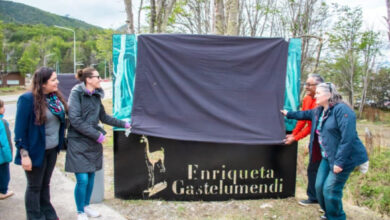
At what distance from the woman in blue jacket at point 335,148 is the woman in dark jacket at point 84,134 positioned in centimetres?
261

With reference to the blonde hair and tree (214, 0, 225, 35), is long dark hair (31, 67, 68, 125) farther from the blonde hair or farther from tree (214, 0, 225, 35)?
tree (214, 0, 225, 35)

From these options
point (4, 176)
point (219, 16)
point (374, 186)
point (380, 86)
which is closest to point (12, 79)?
point (380, 86)

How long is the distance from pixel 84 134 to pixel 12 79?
55714 millimetres

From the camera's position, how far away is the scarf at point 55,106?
126 inches

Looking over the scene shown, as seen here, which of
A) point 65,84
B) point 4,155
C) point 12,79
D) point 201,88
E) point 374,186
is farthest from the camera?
point 12,79

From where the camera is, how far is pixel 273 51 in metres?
4.21

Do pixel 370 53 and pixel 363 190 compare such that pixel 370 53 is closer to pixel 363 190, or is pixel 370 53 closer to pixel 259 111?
pixel 363 190

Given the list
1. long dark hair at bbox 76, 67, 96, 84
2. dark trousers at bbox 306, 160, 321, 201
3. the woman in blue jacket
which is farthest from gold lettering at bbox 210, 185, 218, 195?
long dark hair at bbox 76, 67, 96, 84

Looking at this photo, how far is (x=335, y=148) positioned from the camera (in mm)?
3381

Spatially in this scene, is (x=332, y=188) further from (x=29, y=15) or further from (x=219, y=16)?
(x=29, y=15)

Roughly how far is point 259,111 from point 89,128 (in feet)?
7.41

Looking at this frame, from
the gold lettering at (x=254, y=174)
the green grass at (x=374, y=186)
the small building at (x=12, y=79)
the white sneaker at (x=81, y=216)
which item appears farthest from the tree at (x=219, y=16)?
the small building at (x=12, y=79)

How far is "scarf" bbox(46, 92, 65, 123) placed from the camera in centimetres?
320

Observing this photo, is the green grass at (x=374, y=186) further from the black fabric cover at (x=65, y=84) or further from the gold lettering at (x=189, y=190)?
the black fabric cover at (x=65, y=84)
